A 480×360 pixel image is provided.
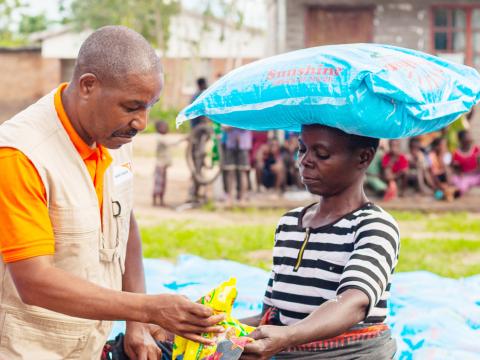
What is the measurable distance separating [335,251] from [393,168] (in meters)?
7.99

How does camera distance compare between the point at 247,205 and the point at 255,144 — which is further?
the point at 255,144

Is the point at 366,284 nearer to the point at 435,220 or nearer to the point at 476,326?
the point at 476,326

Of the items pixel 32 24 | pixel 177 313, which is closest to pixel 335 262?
pixel 177 313

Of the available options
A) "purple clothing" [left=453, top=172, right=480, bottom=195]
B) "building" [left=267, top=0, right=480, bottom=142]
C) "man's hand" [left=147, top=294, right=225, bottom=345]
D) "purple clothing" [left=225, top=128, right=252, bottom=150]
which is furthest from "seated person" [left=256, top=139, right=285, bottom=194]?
"man's hand" [left=147, top=294, right=225, bottom=345]

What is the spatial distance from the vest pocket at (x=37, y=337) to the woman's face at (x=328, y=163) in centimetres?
91

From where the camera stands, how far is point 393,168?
34.7ft

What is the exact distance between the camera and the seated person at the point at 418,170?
10.6m

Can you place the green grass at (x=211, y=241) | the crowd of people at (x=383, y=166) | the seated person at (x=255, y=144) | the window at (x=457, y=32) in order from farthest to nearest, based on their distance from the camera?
the window at (x=457, y=32)
the seated person at (x=255, y=144)
the crowd of people at (x=383, y=166)
the green grass at (x=211, y=241)

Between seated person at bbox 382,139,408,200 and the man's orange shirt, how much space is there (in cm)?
842

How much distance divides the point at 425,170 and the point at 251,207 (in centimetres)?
240

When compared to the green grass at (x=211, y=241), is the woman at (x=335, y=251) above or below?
above

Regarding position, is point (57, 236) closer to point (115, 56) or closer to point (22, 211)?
point (22, 211)

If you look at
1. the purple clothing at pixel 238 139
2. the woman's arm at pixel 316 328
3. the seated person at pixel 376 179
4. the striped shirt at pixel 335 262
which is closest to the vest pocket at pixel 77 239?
the woman's arm at pixel 316 328

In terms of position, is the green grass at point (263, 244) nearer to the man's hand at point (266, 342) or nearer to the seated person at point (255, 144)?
the seated person at point (255, 144)
